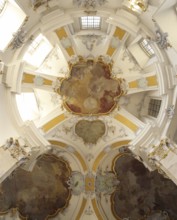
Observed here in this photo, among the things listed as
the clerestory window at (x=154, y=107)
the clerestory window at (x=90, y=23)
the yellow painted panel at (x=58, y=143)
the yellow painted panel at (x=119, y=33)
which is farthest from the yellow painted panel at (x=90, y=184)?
the clerestory window at (x=90, y=23)

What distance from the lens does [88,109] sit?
682 inches

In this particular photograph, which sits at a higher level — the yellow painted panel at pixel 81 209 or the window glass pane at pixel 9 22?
the window glass pane at pixel 9 22

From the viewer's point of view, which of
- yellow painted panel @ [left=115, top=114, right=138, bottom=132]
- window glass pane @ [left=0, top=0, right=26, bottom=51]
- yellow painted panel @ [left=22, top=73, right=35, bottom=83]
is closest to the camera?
window glass pane @ [left=0, top=0, right=26, bottom=51]

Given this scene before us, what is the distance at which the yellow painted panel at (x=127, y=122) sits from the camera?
16.2 meters

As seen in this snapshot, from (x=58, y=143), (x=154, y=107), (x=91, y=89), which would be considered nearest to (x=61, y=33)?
(x=91, y=89)

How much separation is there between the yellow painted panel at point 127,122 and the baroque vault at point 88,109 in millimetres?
59

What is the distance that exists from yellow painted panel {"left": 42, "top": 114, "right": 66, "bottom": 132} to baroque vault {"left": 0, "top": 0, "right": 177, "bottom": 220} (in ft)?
0.18

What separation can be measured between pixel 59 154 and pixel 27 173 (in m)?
2.20

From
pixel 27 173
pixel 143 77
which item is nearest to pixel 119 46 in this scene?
pixel 143 77

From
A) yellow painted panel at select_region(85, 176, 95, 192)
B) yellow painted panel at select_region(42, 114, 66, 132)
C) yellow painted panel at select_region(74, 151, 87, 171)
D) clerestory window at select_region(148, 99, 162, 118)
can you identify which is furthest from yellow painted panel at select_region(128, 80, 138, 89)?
yellow painted panel at select_region(85, 176, 95, 192)

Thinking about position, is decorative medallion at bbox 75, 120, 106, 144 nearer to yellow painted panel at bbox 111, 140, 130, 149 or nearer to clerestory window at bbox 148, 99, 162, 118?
yellow painted panel at bbox 111, 140, 130, 149

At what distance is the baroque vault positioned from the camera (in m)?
12.7

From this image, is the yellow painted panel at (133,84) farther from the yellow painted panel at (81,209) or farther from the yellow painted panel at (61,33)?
the yellow painted panel at (81,209)

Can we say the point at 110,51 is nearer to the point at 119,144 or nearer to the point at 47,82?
the point at 47,82
